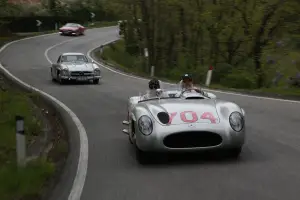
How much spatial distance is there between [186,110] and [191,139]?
499mm

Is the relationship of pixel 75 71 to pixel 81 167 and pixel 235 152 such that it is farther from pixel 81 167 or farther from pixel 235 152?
pixel 235 152

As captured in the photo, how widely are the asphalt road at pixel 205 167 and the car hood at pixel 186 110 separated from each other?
0.68 m

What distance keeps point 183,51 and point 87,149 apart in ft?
87.3

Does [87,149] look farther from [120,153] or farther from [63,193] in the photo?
[63,193]

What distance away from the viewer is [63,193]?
7582mm

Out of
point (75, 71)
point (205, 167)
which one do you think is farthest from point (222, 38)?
point (205, 167)

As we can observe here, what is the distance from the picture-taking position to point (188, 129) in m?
8.80

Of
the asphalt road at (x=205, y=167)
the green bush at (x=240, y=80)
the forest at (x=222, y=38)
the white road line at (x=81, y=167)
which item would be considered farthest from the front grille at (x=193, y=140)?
the green bush at (x=240, y=80)

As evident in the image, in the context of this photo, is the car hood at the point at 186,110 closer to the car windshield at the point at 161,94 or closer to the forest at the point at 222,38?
the car windshield at the point at 161,94

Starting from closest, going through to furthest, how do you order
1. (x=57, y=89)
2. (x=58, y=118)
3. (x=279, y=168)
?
(x=279, y=168)
(x=58, y=118)
(x=57, y=89)

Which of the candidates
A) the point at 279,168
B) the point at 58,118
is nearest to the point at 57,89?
the point at 58,118

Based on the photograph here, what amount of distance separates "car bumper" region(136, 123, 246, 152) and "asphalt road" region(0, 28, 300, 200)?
0.91 ft

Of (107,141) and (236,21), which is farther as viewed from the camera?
(236,21)

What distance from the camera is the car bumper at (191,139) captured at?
8.84m
